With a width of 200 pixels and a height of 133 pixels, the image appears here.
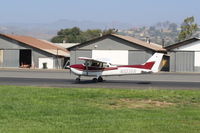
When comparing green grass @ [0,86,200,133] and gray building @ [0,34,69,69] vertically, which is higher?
gray building @ [0,34,69,69]

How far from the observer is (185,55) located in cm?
6091

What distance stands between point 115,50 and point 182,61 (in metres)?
10.3

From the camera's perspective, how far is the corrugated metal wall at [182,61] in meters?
60.7

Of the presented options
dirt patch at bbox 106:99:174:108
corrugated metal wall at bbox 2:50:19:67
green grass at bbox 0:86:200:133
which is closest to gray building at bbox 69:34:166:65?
corrugated metal wall at bbox 2:50:19:67

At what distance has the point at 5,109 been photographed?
14.3 m

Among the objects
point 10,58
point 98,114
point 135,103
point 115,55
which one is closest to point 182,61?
point 115,55

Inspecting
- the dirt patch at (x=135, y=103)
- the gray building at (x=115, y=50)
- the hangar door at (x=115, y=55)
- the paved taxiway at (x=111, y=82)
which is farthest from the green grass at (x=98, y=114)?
the hangar door at (x=115, y=55)

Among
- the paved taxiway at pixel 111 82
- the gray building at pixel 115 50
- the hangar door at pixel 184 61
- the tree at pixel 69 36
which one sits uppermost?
the tree at pixel 69 36

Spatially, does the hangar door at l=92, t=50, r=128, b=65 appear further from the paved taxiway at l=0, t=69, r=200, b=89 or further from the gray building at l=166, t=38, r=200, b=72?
the paved taxiway at l=0, t=69, r=200, b=89

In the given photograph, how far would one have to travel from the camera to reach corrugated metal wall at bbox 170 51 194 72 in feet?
199

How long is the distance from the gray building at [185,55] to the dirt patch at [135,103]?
43.9 metres

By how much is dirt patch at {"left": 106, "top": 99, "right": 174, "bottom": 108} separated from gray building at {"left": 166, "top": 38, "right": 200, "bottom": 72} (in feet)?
144

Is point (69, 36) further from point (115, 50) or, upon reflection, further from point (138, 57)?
point (138, 57)

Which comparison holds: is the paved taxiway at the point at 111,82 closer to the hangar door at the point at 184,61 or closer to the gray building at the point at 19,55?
the hangar door at the point at 184,61
